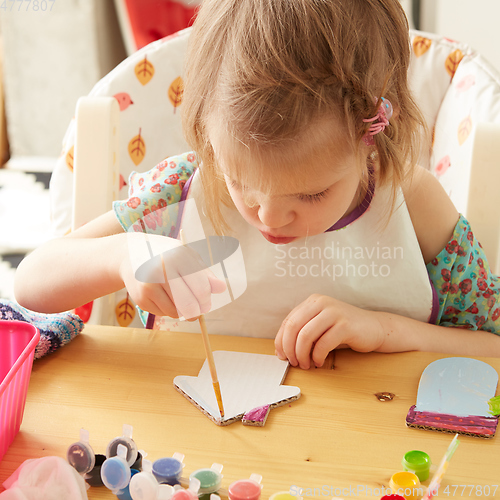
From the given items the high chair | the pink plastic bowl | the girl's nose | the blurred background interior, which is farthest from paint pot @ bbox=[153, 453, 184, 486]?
the blurred background interior

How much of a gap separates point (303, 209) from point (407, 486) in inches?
11.4

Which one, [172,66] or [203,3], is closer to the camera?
[203,3]

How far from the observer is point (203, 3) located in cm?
64

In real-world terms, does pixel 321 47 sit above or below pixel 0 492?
above

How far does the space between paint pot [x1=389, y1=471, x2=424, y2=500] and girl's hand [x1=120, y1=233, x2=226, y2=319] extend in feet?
0.75

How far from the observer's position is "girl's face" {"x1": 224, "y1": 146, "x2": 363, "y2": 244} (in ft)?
1.91

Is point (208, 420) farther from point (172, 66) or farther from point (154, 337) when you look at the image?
point (172, 66)

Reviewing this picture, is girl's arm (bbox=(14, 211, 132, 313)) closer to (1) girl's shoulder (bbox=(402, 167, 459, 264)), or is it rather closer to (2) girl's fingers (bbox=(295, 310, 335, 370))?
(2) girl's fingers (bbox=(295, 310, 335, 370))

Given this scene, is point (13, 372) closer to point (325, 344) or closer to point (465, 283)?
point (325, 344)

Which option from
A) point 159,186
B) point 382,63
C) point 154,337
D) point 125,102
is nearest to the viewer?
point 382,63

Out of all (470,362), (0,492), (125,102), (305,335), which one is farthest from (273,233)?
(125,102)

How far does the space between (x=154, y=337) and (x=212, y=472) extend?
0.25 metres

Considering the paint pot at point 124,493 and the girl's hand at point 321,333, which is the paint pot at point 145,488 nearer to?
the paint pot at point 124,493

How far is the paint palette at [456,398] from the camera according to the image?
1.76ft
